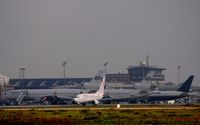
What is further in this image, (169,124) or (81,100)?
(81,100)

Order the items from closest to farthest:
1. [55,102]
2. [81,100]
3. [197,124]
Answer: [197,124]
[81,100]
[55,102]

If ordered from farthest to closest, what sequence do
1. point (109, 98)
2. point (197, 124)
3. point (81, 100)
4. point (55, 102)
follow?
point (109, 98) < point (55, 102) < point (81, 100) < point (197, 124)

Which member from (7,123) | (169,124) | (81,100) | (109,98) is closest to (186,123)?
(169,124)

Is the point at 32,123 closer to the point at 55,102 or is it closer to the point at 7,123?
the point at 7,123

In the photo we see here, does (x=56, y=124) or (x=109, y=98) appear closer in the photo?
(x=56, y=124)

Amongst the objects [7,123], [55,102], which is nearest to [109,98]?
[55,102]

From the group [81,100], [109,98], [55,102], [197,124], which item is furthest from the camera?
[109,98]

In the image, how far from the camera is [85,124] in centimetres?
6950

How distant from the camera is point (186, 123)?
69.9 meters

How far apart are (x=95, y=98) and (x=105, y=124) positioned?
10418 centimetres

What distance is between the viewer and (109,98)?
649 ft

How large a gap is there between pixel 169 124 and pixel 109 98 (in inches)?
5067

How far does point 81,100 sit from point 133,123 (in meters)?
99.4

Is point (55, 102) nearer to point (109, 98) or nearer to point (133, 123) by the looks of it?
point (109, 98)
